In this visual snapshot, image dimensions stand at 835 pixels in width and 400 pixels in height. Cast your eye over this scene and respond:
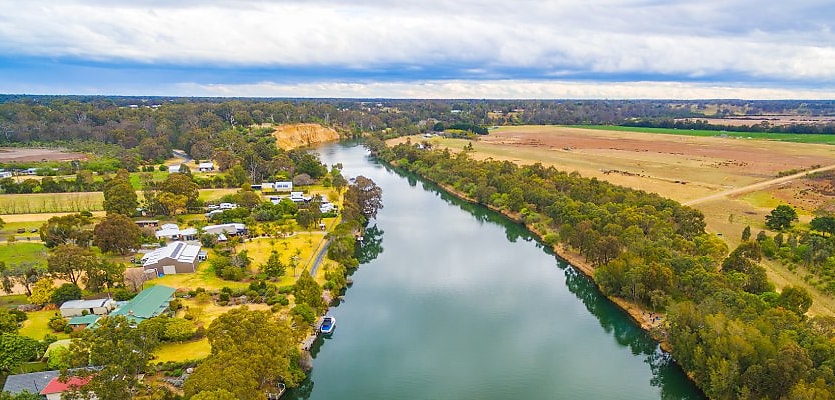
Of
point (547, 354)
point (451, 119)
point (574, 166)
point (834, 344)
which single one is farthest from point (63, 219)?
point (451, 119)

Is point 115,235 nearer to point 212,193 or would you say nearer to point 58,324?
point 58,324

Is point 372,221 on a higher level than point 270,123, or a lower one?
lower

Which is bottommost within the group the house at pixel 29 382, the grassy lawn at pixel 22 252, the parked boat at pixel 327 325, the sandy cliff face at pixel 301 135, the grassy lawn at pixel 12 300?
the parked boat at pixel 327 325

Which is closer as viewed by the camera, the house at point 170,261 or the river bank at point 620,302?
the river bank at point 620,302

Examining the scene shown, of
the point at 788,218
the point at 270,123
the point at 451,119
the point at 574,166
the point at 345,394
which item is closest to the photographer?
the point at 345,394

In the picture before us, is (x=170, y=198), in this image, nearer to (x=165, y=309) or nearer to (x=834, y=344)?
(x=165, y=309)

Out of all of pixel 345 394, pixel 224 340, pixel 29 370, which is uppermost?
pixel 224 340

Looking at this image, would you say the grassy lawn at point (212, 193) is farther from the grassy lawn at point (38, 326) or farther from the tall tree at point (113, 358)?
the tall tree at point (113, 358)

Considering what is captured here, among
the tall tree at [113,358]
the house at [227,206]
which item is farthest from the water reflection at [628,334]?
the house at [227,206]
